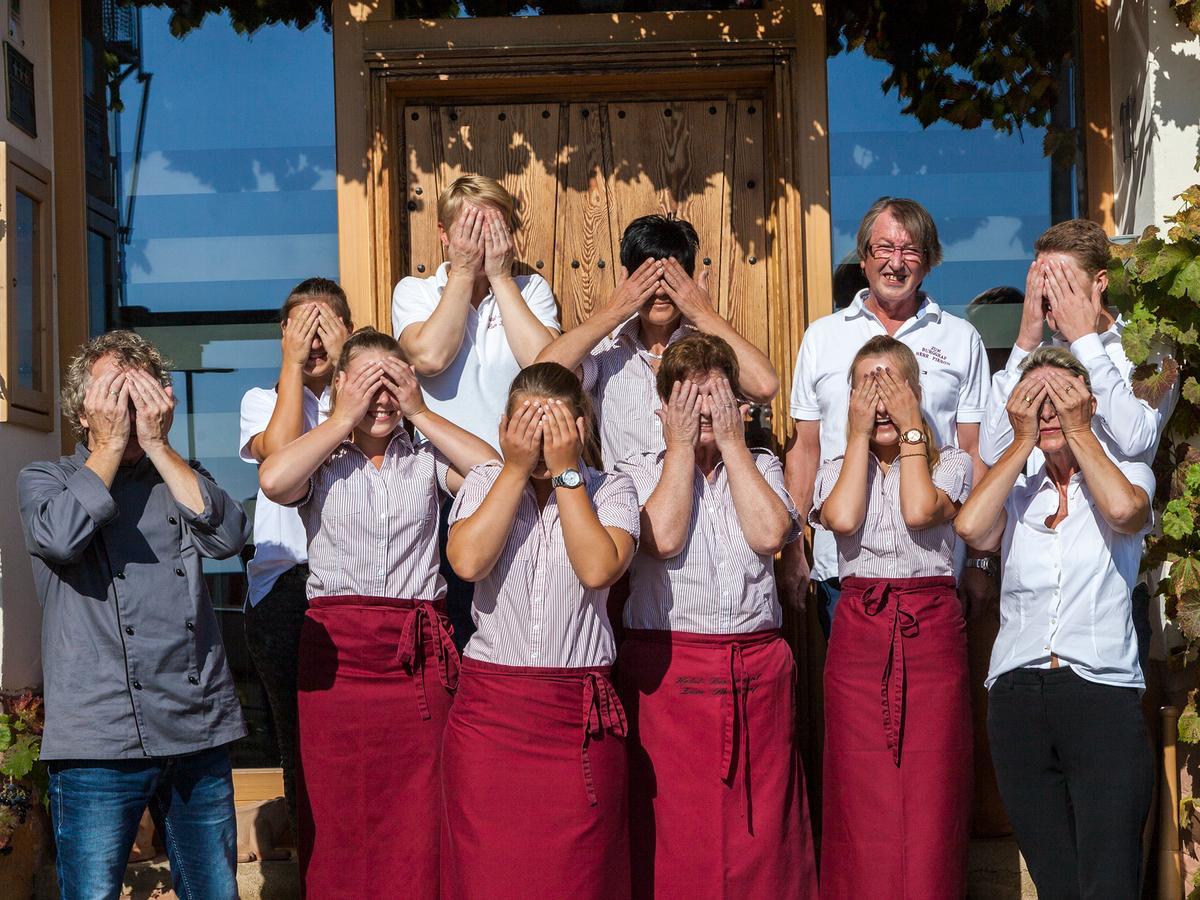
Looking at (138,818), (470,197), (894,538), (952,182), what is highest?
(952,182)

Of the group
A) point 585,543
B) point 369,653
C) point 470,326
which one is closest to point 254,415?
point 470,326

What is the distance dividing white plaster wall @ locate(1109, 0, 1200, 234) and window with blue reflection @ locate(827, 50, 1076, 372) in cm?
48

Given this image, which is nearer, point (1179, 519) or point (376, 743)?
point (376, 743)

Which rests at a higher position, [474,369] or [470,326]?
[470,326]

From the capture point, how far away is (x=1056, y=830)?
11.7 feet

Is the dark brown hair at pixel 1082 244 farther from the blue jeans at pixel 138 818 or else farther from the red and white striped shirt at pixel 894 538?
the blue jeans at pixel 138 818

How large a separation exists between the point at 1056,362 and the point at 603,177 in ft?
6.92

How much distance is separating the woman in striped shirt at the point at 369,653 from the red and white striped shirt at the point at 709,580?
56cm

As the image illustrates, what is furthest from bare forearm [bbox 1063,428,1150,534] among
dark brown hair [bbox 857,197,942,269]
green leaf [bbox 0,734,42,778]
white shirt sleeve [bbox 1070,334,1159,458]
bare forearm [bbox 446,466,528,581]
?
green leaf [bbox 0,734,42,778]

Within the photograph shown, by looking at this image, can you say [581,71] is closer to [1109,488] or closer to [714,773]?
[1109,488]

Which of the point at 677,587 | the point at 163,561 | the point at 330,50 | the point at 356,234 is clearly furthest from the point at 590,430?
the point at 330,50

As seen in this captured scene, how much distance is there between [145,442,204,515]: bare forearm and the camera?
11.8 feet

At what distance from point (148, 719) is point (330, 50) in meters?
2.79

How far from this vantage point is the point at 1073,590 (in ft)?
12.0
